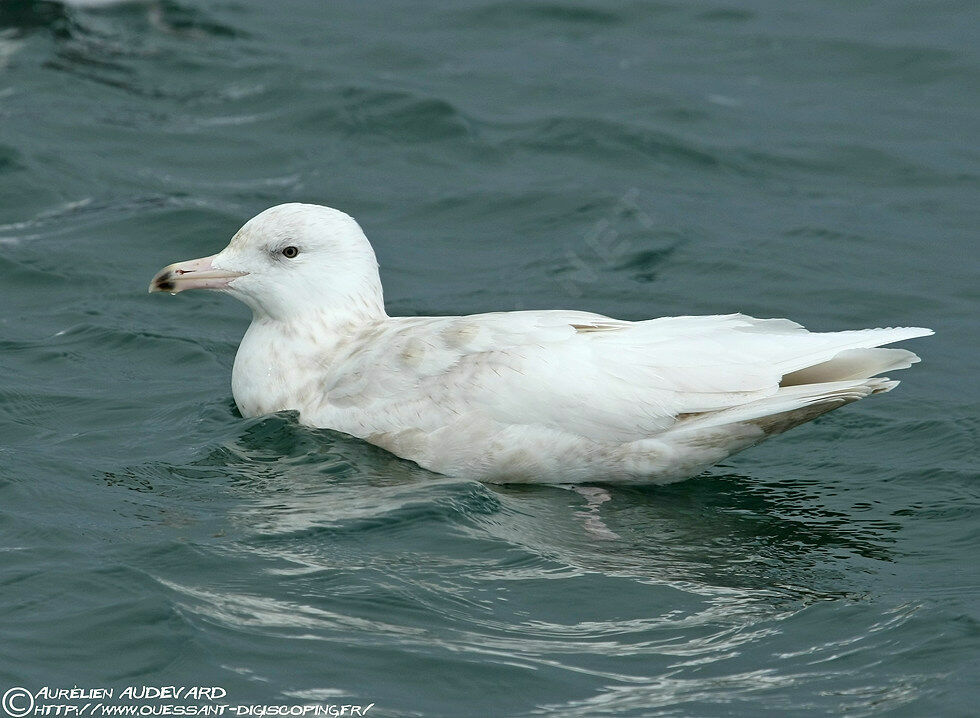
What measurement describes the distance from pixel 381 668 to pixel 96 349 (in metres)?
4.17

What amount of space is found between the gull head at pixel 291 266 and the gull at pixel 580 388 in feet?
0.63

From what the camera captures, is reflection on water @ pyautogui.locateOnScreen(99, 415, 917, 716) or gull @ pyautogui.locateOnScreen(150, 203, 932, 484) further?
gull @ pyautogui.locateOnScreen(150, 203, 932, 484)

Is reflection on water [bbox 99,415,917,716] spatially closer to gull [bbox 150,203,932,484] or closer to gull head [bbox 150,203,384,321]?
gull [bbox 150,203,932,484]

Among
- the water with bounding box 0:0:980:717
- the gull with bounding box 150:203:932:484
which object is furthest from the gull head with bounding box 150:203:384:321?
the water with bounding box 0:0:980:717

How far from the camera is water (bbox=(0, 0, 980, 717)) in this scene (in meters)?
5.71

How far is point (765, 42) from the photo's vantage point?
14.5m

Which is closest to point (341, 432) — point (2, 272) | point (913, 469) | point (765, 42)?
point (913, 469)

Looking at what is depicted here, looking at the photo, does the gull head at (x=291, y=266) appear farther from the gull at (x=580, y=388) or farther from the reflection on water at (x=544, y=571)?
the reflection on water at (x=544, y=571)

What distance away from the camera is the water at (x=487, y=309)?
18.7 ft

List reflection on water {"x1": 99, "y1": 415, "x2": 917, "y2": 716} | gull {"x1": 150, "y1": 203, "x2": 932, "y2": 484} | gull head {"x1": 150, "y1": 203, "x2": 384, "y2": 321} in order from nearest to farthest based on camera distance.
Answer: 1. reflection on water {"x1": 99, "y1": 415, "x2": 917, "y2": 716}
2. gull {"x1": 150, "y1": 203, "x2": 932, "y2": 484}
3. gull head {"x1": 150, "y1": 203, "x2": 384, "y2": 321}

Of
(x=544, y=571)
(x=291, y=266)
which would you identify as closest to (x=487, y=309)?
(x=291, y=266)

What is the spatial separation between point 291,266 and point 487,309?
223 cm

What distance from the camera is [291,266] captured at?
7949 millimetres

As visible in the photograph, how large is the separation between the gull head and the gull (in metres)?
0.19
